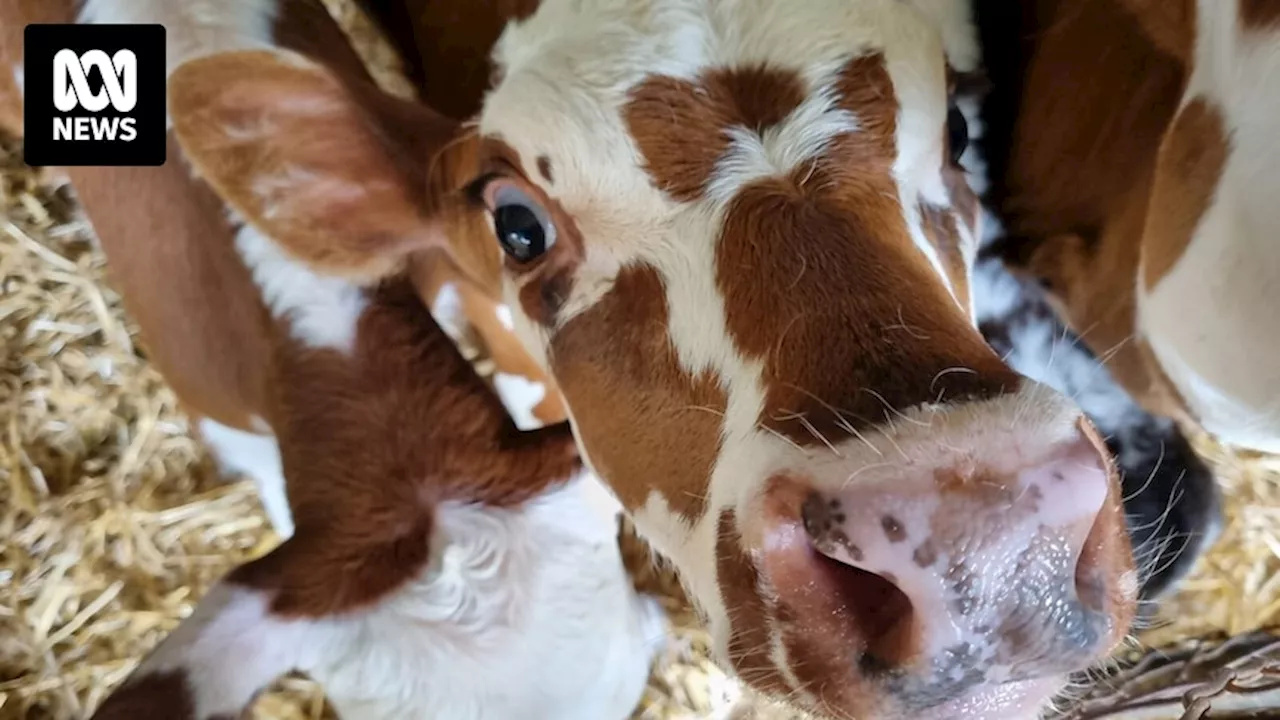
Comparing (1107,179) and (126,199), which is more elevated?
(1107,179)

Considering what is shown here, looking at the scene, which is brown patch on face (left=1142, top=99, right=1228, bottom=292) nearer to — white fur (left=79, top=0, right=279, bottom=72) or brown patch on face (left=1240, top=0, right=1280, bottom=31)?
brown patch on face (left=1240, top=0, right=1280, bottom=31)

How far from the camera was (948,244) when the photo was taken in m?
1.20

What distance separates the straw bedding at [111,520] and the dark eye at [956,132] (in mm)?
994

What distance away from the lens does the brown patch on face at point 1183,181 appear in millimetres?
1164

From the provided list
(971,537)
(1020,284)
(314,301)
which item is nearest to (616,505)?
(314,301)

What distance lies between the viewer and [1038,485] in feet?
2.77

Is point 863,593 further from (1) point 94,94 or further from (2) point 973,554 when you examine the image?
(1) point 94,94

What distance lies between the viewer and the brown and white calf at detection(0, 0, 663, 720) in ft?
4.76

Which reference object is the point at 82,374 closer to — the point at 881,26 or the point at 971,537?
the point at 881,26

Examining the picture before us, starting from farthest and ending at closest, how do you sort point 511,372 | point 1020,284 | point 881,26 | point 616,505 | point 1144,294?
point 511,372 → point 1020,284 → point 616,505 → point 1144,294 → point 881,26

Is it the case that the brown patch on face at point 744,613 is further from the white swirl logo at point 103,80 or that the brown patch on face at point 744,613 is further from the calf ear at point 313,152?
the white swirl logo at point 103,80

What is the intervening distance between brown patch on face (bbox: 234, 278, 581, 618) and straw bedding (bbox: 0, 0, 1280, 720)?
1.76 feet

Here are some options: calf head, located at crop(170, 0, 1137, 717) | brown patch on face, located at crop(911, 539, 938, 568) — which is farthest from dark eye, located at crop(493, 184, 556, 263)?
brown patch on face, located at crop(911, 539, 938, 568)

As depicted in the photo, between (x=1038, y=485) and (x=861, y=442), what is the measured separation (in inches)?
4.9
